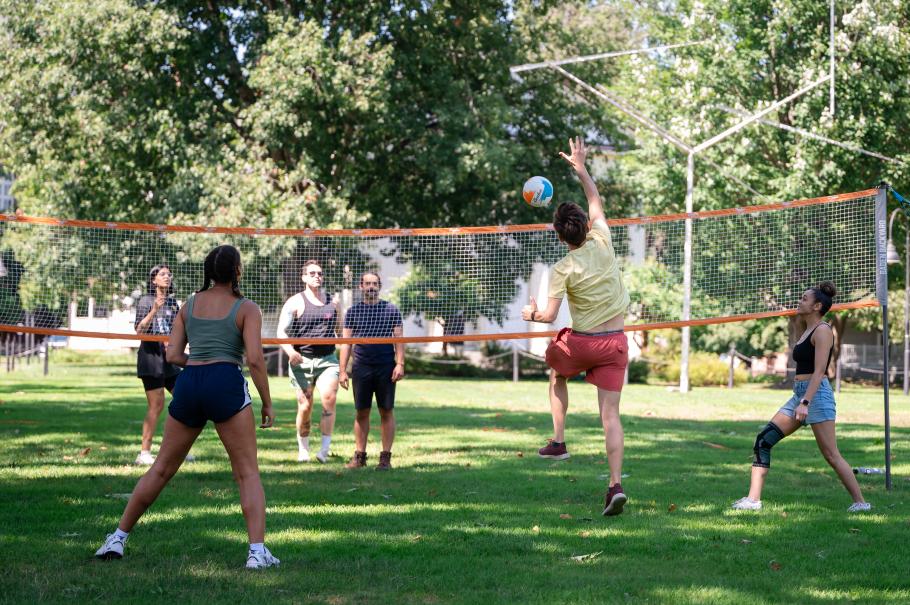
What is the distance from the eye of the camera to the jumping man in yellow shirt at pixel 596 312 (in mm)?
8344

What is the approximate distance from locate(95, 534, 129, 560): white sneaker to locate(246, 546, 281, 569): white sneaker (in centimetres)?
82

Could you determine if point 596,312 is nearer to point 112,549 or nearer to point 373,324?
point 373,324

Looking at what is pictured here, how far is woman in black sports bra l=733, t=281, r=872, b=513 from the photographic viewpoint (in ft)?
29.0

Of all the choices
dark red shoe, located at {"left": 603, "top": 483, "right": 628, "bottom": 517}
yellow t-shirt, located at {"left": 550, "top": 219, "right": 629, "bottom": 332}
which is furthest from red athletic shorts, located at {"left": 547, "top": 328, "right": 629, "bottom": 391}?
dark red shoe, located at {"left": 603, "top": 483, "right": 628, "bottom": 517}

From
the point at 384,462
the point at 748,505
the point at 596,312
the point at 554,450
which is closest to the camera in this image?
the point at 596,312

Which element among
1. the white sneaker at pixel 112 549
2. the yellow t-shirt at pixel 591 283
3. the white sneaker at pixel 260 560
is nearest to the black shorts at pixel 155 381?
the white sneaker at pixel 112 549

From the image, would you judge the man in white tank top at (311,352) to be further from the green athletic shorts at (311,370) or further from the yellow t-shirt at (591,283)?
the yellow t-shirt at (591,283)

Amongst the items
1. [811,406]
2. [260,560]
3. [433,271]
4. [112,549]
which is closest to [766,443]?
[811,406]

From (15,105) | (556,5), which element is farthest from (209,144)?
(556,5)

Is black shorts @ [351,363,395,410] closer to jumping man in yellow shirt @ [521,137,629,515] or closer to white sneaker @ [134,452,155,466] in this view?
white sneaker @ [134,452,155,466]

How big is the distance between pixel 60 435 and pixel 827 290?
9890 mm

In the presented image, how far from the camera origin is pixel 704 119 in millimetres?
32969

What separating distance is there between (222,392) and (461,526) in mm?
2412

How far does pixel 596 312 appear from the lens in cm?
843
